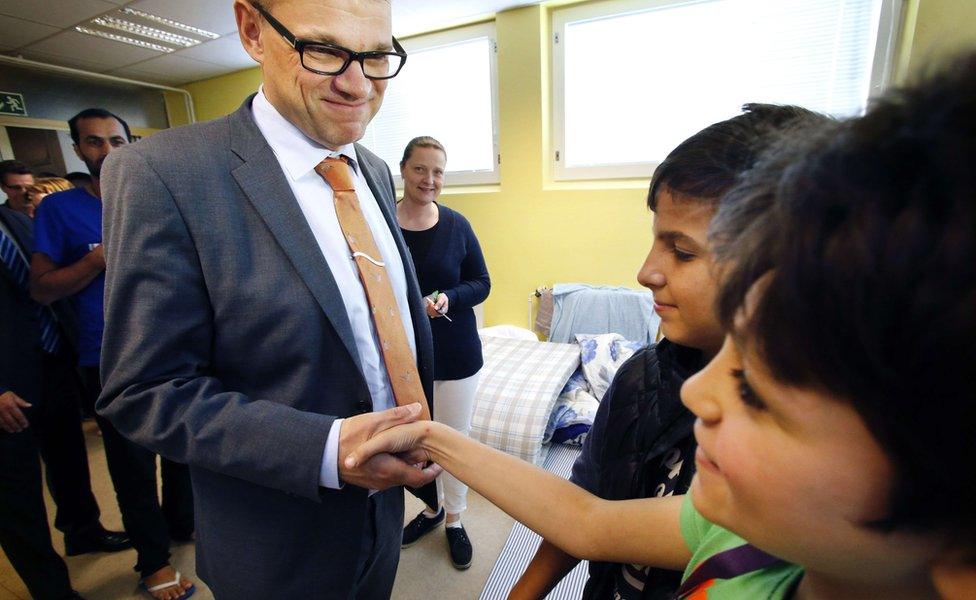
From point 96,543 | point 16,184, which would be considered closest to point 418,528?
point 96,543

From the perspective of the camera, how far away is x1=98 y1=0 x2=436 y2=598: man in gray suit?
2.42ft

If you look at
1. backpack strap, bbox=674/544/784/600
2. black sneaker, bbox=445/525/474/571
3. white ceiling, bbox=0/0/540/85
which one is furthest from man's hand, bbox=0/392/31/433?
white ceiling, bbox=0/0/540/85

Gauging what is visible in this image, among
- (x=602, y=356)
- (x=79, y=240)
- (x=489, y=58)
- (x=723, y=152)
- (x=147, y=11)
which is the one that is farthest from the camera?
(x=489, y=58)

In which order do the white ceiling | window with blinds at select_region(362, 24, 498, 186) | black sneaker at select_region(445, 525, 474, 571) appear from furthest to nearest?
window with blinds at select_region(362, 24, 498, 186)
the white ceiling
black sneaker at select_region(445, 525, 474, 571)

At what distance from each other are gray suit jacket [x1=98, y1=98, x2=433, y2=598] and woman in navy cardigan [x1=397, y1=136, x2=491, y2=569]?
1095mm

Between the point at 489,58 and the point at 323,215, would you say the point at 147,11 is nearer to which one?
the point at 489,58

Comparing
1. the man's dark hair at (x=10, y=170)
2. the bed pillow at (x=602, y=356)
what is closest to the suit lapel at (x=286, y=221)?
the bed pillow at (x=602, y=356)

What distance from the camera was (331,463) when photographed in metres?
0.77

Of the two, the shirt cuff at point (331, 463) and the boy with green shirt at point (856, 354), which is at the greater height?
the boy with green shirt at point (856, 354)

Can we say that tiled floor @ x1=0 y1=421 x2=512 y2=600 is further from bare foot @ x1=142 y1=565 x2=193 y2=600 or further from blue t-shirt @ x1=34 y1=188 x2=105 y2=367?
blue t-shirt @ x1=34 y1=188 x2=105 y2=367

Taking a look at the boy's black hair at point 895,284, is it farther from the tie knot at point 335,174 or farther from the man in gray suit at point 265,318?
the tie knot at point 335,174

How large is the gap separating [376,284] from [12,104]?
5.82 m

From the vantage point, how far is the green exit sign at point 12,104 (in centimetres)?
417

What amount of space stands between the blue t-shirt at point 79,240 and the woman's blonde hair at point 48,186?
139 centimetres
